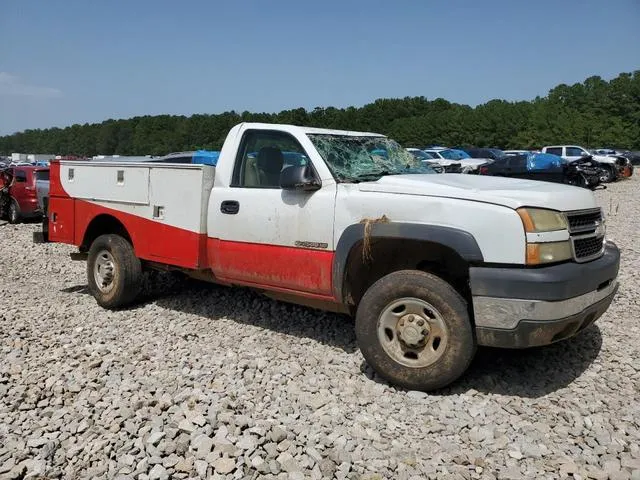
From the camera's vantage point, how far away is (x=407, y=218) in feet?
12.8

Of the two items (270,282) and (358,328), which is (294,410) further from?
(270,282)

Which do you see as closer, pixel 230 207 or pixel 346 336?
pixel 230 207

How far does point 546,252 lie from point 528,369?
4.16 feet

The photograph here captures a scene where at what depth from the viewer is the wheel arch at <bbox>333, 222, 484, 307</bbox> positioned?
3.69m

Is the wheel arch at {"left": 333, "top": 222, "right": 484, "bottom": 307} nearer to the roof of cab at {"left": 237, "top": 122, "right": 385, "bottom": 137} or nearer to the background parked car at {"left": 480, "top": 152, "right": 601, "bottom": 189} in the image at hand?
the roof of cab at {"left": 237, "top": 122, "right": 385, "bottom": 137}

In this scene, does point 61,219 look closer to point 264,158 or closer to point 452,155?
point 264,158

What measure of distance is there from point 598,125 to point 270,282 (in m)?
59.9

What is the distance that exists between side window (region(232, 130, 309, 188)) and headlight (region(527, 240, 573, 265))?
204 centimetres

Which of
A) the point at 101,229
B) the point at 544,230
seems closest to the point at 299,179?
the point at 544,230

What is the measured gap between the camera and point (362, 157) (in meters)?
4.84

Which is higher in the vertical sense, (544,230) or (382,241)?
(544,230)

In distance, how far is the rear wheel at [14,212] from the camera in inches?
573

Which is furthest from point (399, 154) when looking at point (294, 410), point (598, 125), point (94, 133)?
point (94, 133)

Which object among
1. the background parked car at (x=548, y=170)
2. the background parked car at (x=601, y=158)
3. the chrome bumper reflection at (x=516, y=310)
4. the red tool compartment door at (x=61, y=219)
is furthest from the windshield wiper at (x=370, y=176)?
the background parked car at (x=601, y=158)
